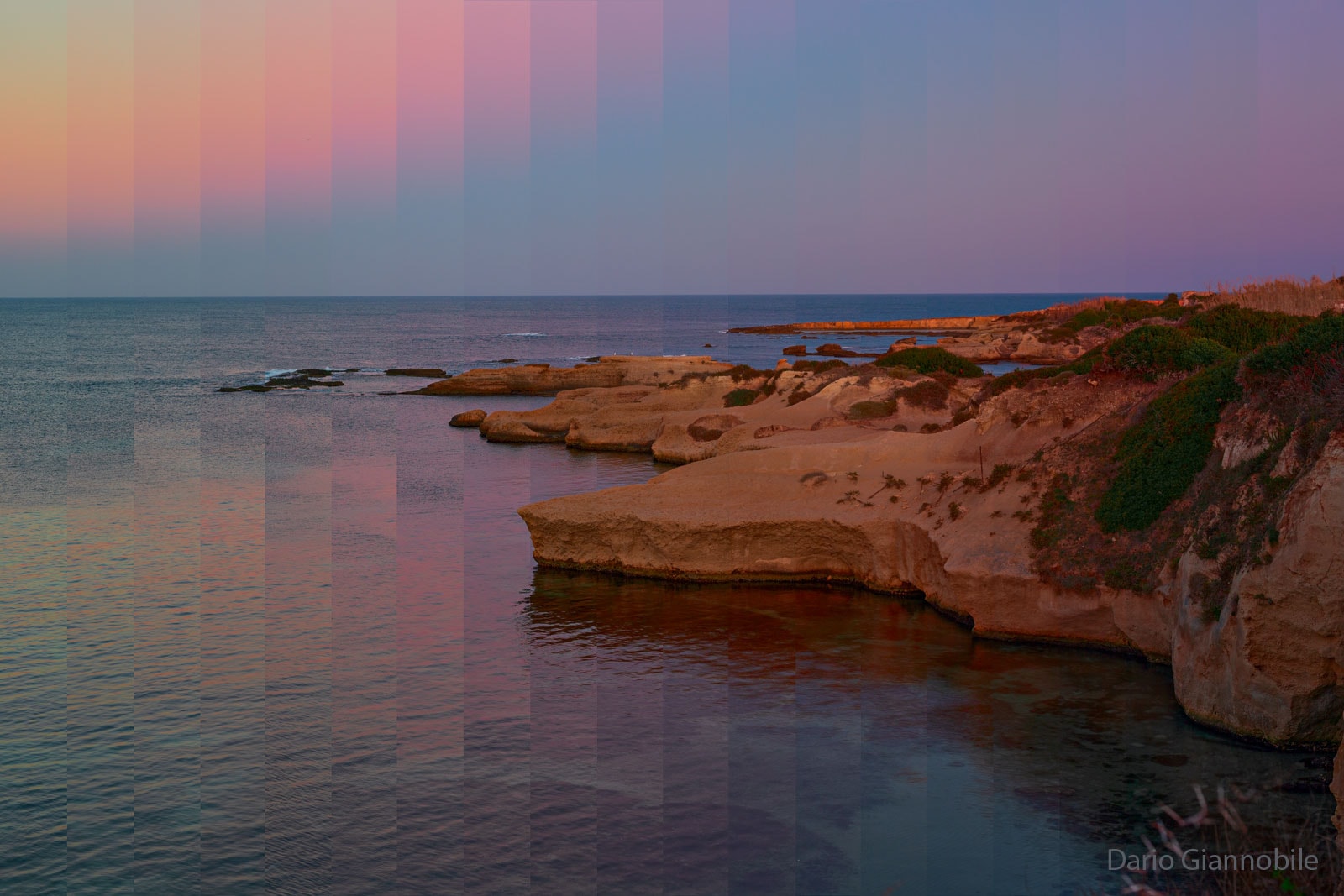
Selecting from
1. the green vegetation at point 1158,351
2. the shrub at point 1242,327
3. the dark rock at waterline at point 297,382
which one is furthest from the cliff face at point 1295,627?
the dark rock at waterline at point 297,382

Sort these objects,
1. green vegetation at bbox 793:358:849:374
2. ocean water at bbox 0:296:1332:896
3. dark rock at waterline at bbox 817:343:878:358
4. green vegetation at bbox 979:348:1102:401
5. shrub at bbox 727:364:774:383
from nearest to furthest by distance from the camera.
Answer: ocean water at bbox 0:296:1332:896
green vegetation at bbox 979:348:1102:401
green vegetation at bbox 793:358:849:374
shrub at bbox 727:364:774:383
dark rock at waterline at bbox 817:343:878:358

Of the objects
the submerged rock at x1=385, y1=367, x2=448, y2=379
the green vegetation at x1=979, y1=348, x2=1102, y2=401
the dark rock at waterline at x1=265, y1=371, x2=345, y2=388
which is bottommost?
the dark rock at waterline at x1=265, y1=371, x2=345, y2=388

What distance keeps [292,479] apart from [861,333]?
128 metres

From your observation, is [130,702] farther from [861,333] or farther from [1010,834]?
[861,333]

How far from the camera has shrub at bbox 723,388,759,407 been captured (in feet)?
195

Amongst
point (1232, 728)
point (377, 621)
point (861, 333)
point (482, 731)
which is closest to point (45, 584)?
point (377, 621)

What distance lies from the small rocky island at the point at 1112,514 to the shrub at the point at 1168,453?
0.05 meters

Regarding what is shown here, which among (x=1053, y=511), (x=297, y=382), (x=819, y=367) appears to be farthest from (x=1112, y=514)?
(x=297, y=382)

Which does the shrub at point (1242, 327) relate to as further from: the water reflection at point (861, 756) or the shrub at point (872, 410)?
the shrub at point (872, 410)

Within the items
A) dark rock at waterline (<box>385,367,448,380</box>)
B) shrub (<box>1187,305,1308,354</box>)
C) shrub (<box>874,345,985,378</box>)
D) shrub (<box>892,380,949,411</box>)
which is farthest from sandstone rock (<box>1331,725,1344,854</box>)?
dark rock at waterline (<box>385,367,448,380</box>)

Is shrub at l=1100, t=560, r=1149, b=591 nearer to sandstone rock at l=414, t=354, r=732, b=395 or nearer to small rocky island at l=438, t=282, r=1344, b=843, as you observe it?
small rocky island at l=438, t=282, r=1344, b=843

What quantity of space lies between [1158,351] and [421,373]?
84.0 meters

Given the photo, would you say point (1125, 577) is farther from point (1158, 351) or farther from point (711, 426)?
point (711, 426)

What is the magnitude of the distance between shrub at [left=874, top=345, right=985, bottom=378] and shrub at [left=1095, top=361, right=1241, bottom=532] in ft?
115
